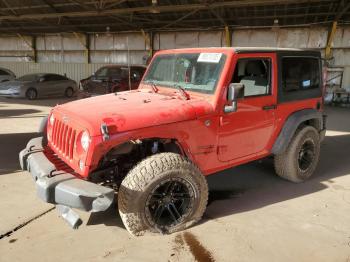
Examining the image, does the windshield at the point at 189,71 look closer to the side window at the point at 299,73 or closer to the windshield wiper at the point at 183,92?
the windshield wiper at the point at 183,92

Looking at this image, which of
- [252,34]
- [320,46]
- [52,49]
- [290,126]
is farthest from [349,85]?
[52,49]

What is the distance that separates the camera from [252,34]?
1739 cm

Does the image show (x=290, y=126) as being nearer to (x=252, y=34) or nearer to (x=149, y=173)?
(x=149, y=173)

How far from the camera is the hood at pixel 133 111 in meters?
3.35

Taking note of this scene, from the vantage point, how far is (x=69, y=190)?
3145 mm

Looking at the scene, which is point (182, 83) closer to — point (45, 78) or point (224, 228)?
point (224, 228)

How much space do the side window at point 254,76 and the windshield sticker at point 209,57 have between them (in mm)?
303

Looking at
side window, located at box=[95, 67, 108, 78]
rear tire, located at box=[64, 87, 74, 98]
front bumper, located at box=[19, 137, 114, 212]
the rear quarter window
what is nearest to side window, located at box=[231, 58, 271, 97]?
the rear quarter window

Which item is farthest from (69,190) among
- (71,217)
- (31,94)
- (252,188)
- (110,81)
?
(31,94)

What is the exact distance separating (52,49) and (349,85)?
18.3 metres

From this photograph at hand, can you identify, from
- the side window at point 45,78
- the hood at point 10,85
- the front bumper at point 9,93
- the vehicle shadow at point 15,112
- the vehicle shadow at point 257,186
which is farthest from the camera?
the side window at point 45,78

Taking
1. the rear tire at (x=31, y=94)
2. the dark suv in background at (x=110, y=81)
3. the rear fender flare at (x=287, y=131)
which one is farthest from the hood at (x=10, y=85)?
the rear fender flare at (x=287, y=131)

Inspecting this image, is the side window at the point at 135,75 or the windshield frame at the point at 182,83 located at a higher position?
the side window at the point at 135,75

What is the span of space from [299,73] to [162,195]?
2836 millimetres
